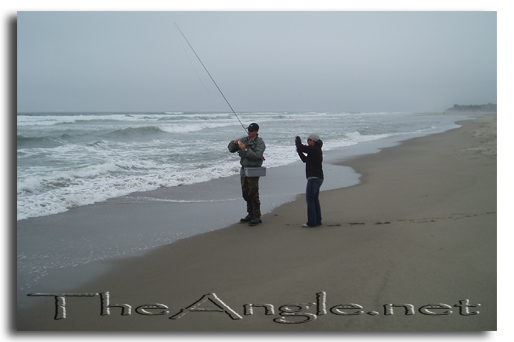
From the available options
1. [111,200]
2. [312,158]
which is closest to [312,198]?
[312,158]

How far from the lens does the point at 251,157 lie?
501 centimetres

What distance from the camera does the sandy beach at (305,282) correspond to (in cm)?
310

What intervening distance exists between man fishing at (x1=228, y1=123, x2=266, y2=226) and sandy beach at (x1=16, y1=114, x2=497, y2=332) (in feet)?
0.77

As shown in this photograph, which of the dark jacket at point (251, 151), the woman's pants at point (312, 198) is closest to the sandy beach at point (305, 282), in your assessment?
the woman's pants at point (312, 198)

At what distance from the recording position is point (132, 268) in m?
3.97

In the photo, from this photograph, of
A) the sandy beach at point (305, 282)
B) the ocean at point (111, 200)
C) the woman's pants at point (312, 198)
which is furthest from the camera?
the woman's pants at point (312, 198)

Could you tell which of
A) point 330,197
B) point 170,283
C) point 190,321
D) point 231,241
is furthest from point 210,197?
point 190,321

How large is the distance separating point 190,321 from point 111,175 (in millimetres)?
6708

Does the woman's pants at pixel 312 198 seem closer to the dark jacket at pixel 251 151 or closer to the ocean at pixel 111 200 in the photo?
the ocean at pixel 111 200

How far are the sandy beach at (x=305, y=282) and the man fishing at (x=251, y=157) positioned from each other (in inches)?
9.2

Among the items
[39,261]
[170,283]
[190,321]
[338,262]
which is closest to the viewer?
[190,321]

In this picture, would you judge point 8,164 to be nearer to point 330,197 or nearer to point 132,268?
point 132,268

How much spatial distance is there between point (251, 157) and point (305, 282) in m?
1.95

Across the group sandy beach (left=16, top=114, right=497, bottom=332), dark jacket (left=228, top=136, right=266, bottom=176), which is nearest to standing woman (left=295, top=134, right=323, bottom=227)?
sandy beach (left=16, top=114, right=497, bottom=332)
